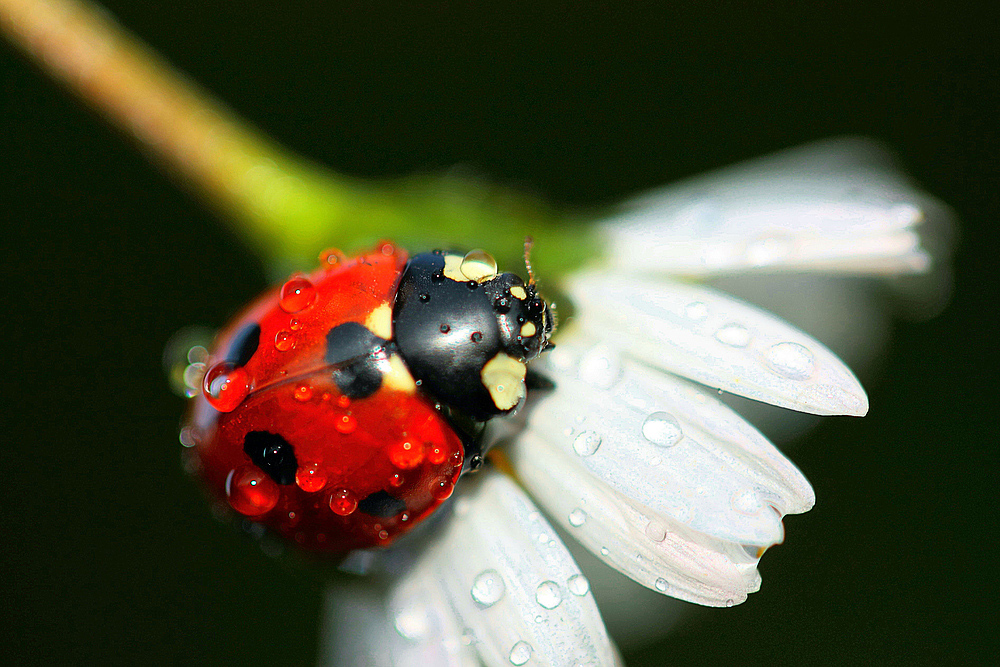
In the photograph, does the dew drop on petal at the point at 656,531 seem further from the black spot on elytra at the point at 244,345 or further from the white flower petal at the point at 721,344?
the black spot on elytra at the point at 244,345

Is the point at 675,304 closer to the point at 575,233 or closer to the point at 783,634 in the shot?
the point at 575,233

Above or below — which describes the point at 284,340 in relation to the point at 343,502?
above

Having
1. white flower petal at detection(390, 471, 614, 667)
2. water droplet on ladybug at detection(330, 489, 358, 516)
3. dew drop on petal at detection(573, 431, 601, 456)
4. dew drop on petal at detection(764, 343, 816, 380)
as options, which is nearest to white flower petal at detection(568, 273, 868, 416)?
dew drop on petal at detection(764, 343, 816, 380)

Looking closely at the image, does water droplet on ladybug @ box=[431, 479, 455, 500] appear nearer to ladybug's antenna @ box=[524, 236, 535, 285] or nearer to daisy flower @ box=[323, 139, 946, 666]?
daisy flower @ box=[323, 139, 946, 666]

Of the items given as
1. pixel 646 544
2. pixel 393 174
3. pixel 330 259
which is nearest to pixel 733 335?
pixel 646 544

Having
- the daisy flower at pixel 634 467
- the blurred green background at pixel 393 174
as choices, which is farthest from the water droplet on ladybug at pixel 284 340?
the blurred green background at pixel 393 174

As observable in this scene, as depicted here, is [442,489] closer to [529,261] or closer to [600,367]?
[600,367]
